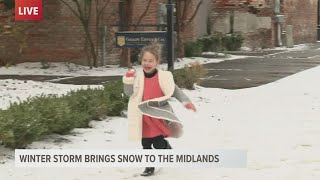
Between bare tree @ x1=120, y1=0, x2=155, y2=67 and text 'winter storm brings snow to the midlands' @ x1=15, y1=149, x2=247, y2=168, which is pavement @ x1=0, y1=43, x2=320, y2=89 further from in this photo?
text 'winter storm brings snow to the midlands' @ x1=15, y1=149, x2=247, y2=168

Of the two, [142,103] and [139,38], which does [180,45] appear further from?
[142,103]

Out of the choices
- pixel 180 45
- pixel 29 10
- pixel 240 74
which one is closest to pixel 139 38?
pixel 240 74

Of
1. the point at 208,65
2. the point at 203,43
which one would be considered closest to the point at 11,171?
the point at 208,65

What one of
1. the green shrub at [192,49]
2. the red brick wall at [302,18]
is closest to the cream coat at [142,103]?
the green shrub at [192,49]

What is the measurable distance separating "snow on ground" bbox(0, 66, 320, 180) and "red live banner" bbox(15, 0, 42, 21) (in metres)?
5.55

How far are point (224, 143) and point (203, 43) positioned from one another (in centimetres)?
1849

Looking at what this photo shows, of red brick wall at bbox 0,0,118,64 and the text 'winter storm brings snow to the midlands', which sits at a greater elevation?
red brick wall at bbox 0,0,118,64

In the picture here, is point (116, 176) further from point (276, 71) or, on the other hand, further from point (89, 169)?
point (276, 71)

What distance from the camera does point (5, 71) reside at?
17.9 metres

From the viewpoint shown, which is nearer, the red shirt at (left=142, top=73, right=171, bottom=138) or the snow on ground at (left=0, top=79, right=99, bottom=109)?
the red shirt at (left=142, top=73, right=171, bottom=138)

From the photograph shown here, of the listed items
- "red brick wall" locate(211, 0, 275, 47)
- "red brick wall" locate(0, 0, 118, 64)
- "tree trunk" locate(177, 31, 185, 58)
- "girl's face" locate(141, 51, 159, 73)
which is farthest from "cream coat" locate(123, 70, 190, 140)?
"red brick wall" locate(211, 0, 275, 47)

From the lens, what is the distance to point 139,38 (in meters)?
16.7

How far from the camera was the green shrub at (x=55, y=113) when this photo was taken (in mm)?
7070

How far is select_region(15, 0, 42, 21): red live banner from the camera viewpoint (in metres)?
18.4
